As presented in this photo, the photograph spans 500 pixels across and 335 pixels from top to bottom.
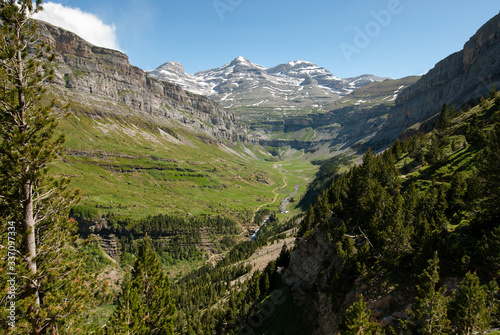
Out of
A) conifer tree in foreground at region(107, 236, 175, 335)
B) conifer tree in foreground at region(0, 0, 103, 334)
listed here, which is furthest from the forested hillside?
conifer tree in foreground at region(0, 0, 103, 334)

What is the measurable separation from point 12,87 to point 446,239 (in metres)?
42.6

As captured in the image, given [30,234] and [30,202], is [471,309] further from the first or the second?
[30,202]

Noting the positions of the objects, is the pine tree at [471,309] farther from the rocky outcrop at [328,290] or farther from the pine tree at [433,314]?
the rocky outcrop at [328,290]

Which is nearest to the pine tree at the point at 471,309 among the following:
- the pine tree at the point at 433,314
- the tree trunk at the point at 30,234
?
the pine tree at the point at 433,314

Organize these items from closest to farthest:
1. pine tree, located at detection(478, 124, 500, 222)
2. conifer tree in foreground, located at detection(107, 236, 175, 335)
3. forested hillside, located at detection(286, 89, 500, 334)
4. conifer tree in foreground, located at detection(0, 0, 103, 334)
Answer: conifer tree in foreground, located at detection(0, 0, 103, 334)
forested hillside, located at detection(286, 89, 500, 334)
conifer tree in foreground, located at detection(107, 236, 175, 335)
pine tree, located at detection(478, 124, 500, 222)

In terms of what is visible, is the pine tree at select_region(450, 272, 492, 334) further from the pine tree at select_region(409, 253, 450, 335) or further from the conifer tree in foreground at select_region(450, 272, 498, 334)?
the pine tree at select_region(409, 253, 450, 335)

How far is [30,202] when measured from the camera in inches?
627

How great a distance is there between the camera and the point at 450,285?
86.5 ft

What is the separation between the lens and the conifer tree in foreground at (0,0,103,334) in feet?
48.8

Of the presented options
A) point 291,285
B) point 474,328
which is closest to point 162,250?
point 291,285

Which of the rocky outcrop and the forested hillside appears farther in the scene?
the rocky outcrop

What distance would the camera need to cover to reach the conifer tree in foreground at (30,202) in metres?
14.9

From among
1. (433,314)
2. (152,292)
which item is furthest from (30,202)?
(433,314)

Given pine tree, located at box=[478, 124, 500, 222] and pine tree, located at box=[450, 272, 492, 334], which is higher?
pine tree, located at box=[478, 124, 500, 222]
